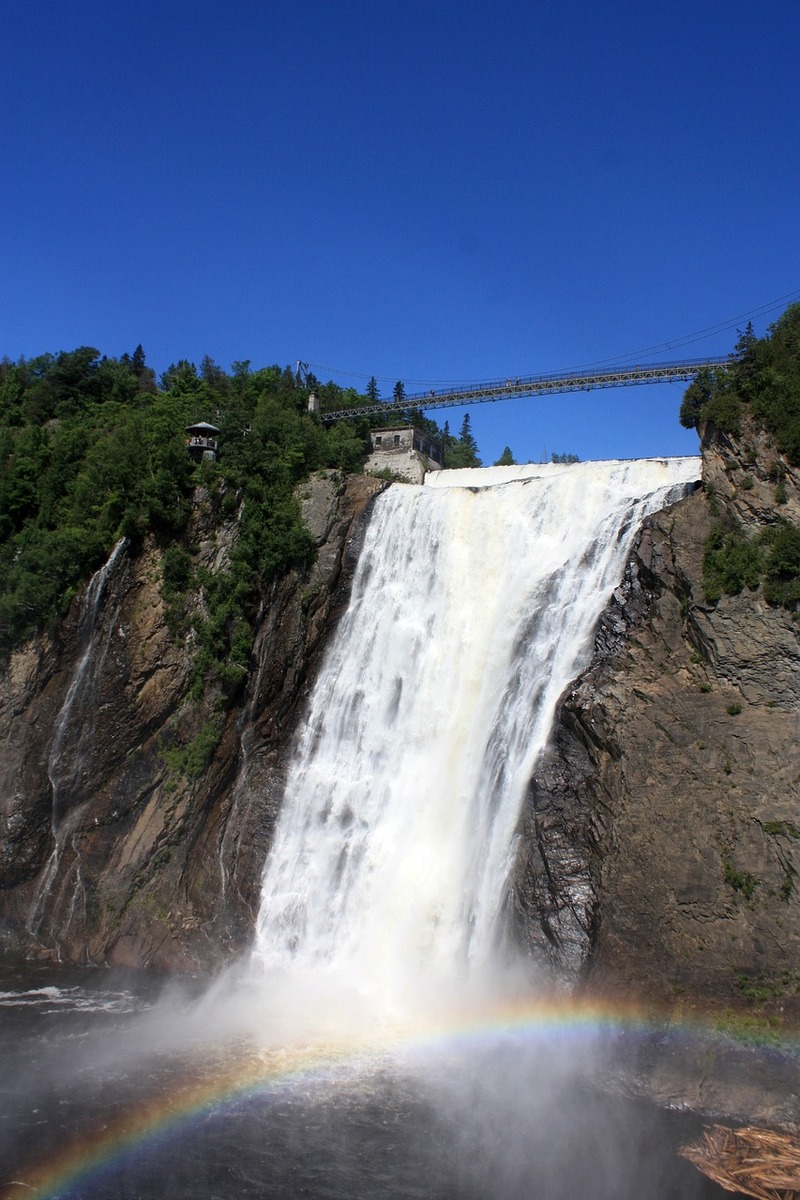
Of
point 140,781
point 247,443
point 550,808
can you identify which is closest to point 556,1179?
point 550,808

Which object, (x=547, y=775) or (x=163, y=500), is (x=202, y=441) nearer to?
(x=163, y=500)

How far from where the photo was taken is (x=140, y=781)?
31000 mm

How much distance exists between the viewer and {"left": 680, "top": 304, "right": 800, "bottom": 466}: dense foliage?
24.4 meters

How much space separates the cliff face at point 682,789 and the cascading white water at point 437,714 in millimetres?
1326

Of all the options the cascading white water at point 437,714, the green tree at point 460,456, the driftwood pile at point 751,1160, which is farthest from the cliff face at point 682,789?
the green tree at point 460,456

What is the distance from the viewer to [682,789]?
21.4 metres

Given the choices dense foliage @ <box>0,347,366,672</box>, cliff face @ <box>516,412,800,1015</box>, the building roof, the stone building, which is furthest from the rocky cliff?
the stone building

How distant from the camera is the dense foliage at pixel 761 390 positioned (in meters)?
24.4

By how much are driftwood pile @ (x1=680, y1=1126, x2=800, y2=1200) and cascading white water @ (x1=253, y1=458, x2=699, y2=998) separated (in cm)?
700

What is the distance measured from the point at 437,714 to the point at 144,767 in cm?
1104

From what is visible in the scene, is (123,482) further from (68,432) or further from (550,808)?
(550,808)

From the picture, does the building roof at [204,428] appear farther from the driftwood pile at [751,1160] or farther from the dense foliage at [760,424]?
the driftwood pile at [751,1160]

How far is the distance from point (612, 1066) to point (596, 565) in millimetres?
13299

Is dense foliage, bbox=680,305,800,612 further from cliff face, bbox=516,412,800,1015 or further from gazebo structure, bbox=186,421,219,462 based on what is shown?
gazebo structure, bbox=186,421,219,462
